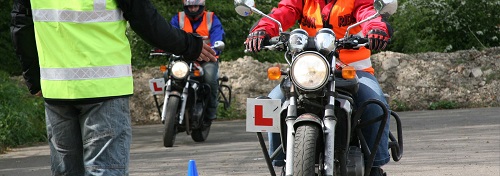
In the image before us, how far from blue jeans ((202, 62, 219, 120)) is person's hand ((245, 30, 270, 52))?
6.35 meters

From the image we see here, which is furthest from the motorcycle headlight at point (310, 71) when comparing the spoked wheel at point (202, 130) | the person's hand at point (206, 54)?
the spoked wheel at point (202, 130)

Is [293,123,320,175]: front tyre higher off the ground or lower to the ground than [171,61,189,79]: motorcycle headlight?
higher

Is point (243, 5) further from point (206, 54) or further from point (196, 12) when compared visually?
point (196, 12)

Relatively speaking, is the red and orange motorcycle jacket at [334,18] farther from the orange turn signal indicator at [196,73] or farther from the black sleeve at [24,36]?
the orange turn signal indicator at [196,73]

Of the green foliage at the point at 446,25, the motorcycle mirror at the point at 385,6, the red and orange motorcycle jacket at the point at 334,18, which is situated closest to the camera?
the motorcycle mirror at the point at 385,6

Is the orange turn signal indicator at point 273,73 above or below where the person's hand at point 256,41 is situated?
below

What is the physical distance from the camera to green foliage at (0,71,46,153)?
43.5 ft

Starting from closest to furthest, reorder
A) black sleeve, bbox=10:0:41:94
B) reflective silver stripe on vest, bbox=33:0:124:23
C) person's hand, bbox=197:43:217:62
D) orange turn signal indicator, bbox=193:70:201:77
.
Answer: reflective silver stripe on vest, bbox=33:0:124:23, black sleeve, bbox=10:0:41:94, person's hand, bbox=197:43:217:62, orange turn signal indicator, bbox=193:70:201:77

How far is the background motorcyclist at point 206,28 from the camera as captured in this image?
43.8 ft

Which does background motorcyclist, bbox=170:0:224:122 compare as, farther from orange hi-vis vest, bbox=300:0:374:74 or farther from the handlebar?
the handlebar

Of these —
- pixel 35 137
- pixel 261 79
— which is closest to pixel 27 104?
pixel 35 137

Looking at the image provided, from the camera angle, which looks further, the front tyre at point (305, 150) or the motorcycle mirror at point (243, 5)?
the motorcycle mirror at point (243, 5)

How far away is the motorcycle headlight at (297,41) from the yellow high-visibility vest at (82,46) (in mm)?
1444

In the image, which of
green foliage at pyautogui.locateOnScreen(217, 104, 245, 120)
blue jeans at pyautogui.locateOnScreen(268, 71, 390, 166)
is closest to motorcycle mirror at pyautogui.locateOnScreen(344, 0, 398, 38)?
blue jeans at pyautogui.locateOnScreen(268, 71, 390, 166)
